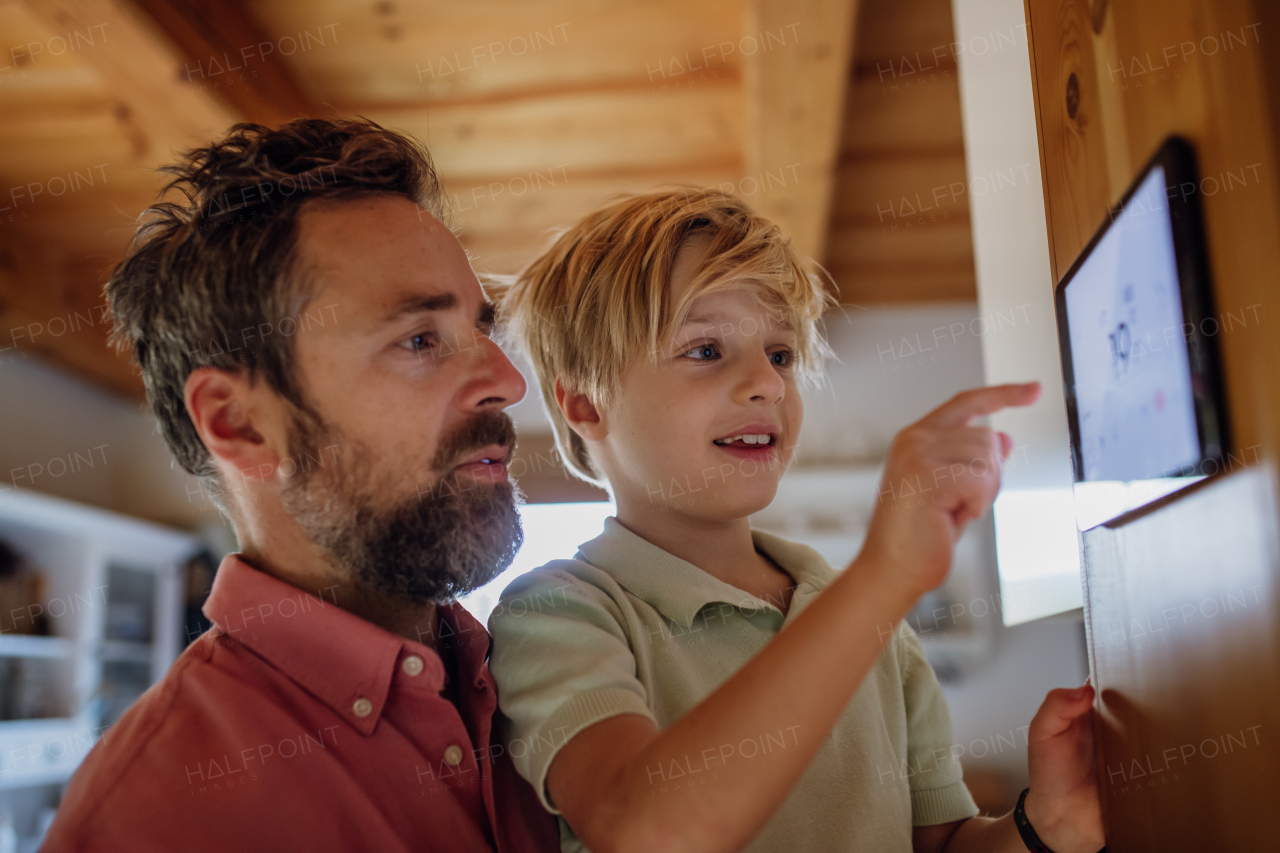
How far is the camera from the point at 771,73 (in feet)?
6.92

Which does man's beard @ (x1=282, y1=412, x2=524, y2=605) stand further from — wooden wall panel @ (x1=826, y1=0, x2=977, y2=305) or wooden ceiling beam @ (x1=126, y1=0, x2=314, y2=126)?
wooden wall panel @ (x1=826, y1=0, x2=977, y2=305)

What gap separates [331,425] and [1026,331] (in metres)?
0.88

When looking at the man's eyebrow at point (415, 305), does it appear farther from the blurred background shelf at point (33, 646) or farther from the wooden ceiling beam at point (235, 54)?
the blurred background shelf at point (33, 646)

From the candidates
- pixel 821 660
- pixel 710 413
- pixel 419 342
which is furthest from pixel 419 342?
pixel 821 660

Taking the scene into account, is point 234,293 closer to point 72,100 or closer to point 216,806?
point 216,806

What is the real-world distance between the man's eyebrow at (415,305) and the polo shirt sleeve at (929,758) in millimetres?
638

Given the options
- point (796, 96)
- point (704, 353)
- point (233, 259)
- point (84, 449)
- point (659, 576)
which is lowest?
point (659, 576)

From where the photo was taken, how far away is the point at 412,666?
0.94 metres

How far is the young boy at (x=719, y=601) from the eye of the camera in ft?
2.12

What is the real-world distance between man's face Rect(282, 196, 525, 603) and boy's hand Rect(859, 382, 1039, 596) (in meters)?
0.50

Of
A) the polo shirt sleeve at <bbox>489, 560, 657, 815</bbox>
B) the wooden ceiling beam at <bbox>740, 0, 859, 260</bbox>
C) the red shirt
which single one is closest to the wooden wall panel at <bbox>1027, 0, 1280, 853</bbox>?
the polo shirt sleeve at <bbox>489, 560, 657, 815</bbox>

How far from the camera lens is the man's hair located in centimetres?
105

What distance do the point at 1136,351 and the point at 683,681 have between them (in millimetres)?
529

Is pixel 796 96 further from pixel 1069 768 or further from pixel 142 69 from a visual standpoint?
pixel 1069 768
